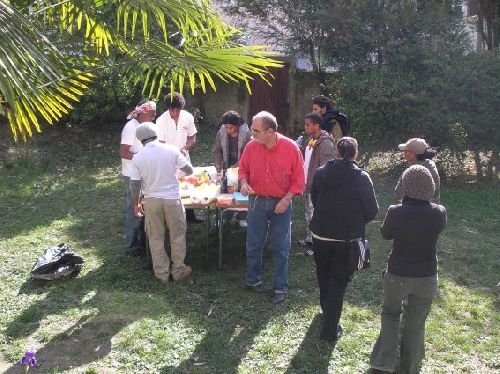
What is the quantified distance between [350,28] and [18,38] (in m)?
9.47

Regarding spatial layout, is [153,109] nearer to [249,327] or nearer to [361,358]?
Result: [249,327]

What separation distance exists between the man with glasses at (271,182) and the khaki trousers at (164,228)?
0.83 m

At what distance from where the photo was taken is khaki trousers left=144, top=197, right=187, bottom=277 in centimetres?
604

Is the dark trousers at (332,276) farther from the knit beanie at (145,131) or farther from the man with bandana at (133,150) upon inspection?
the man with bandana at (133,150)

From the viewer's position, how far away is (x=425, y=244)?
13.8 feet

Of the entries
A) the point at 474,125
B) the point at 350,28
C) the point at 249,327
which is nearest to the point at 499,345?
the point at 249,327

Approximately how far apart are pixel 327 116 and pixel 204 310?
108 inches

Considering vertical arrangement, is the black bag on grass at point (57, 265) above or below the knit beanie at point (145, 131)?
below

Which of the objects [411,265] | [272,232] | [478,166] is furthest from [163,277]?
[478,166]

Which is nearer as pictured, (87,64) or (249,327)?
(87,64)

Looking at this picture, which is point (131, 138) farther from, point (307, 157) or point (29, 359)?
point (29, 359)

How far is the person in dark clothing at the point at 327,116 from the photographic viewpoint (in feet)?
22.7

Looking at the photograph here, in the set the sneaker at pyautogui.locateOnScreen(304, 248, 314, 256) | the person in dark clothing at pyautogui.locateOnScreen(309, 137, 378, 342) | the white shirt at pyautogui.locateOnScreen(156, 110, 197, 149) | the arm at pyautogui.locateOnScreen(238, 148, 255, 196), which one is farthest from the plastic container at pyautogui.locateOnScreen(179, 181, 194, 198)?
the person in dark clothing at pyautogui.locateOnScreen(309, 137, 378, 342)

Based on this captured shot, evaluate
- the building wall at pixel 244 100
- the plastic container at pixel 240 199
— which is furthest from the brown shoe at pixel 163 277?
the building wall at pixel 244 100
